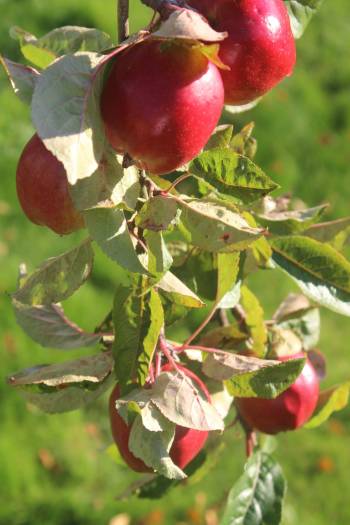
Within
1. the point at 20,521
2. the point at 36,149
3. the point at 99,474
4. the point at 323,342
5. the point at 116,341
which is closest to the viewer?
the point at 36,149

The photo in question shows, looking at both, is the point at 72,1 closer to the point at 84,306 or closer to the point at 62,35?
the point at 84,306

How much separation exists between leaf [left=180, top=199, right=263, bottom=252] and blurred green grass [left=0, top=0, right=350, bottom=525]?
4.89ft

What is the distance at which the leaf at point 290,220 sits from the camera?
109cm

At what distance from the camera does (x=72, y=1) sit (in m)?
3.13

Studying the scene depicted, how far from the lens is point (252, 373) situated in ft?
3.17

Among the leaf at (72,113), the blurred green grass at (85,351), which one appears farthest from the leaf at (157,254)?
the blurred green grass at (85,351)

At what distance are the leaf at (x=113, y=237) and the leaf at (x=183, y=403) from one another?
196mm

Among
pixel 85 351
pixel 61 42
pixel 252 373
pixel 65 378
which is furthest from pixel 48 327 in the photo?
pixel 85 351

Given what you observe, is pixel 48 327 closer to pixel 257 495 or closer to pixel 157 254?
pixel 157 254

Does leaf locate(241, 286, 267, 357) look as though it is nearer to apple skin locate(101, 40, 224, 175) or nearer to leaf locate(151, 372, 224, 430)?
leaf locate(151, 372, 224, 430)

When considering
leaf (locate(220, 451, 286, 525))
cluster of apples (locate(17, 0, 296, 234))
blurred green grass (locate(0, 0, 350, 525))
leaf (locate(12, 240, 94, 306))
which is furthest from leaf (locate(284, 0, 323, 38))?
blurred green grass (locate(0, 0, 350, 525))

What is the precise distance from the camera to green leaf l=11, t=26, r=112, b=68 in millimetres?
821

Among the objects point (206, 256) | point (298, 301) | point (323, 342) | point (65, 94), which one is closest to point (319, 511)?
point (323, 342)

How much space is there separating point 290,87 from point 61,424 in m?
1.87
